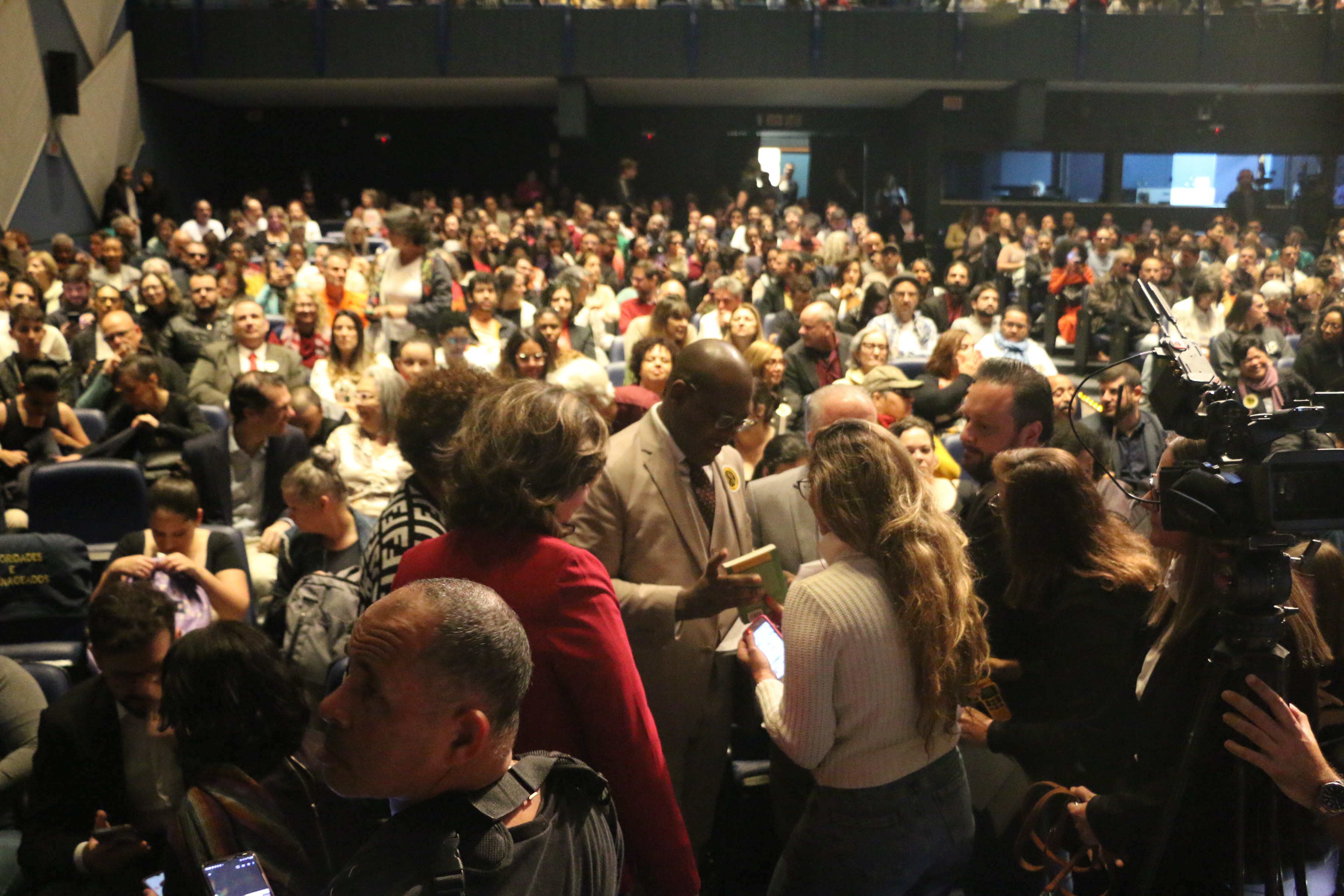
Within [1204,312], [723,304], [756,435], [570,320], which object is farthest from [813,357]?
[1204,312]

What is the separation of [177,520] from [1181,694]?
2.82 m

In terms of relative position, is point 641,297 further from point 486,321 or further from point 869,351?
point 869,351

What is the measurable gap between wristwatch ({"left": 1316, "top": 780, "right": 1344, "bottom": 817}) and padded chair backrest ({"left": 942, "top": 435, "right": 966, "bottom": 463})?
2.99 metres

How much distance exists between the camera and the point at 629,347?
A: 20.2 feet

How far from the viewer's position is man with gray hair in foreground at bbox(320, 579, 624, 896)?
3.66ft

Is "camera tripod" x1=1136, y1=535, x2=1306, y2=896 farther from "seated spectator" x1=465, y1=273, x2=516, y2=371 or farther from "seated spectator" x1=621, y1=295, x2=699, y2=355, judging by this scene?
"seated spectator" x1=465, y1=273, x2=516, y2=371

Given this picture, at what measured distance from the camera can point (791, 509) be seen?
306 centimetres

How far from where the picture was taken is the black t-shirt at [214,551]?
3.37 metres

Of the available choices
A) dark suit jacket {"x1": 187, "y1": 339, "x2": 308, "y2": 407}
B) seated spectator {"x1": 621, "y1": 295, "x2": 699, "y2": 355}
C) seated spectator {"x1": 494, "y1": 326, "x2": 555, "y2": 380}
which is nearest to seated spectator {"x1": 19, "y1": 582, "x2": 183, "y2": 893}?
seated spectator {"x1": 494, "y1": 326, "x2": 555, "y2": 380}

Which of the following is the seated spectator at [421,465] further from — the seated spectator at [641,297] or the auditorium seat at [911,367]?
the seated spectator at [641,297]

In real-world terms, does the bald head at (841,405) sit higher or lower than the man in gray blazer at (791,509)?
higher

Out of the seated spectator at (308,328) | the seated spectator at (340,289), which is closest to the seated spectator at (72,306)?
the seated spectator at (340,289)

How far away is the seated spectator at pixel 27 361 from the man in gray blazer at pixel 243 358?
2.30 ft

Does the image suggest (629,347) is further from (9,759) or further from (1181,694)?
(1181,694)
